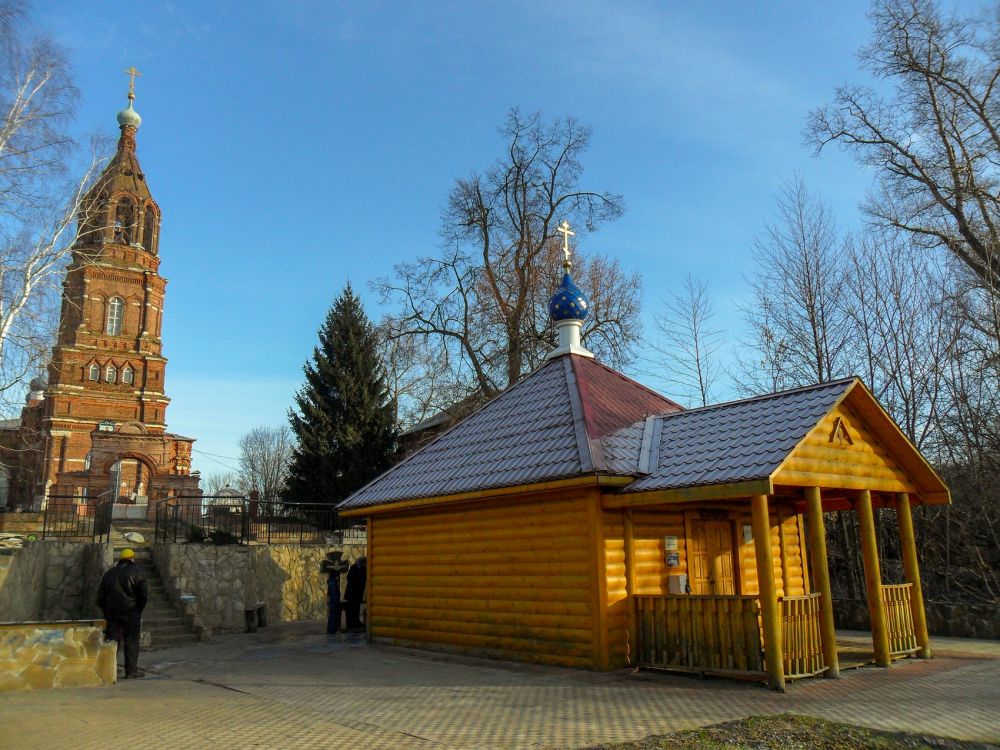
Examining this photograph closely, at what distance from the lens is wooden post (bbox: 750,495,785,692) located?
8.20 m

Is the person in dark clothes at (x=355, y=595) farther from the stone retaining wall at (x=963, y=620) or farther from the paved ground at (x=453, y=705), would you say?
the stone retaining wall at (x=963, y=620)

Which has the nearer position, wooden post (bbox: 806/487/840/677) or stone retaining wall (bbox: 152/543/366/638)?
wooden post (bbox: 806/487/840/677)

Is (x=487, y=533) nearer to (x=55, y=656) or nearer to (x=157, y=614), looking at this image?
(x=55, y=656)

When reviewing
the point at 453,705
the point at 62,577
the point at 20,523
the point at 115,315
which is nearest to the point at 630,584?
the point at 453,705

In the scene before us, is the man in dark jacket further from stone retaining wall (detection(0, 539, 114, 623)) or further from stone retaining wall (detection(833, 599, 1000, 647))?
stone retaining wall (detection(833, 599, 1000, 647))

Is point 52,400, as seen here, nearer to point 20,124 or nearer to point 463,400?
point 463,400

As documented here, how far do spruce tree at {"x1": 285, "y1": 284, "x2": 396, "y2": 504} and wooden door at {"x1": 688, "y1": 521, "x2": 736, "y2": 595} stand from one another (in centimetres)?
1963

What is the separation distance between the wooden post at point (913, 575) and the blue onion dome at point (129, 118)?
156 ft

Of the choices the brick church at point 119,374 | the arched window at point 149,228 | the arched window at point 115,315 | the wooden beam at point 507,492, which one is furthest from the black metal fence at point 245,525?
the arched window at point 149,228

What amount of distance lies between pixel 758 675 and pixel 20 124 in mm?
15983

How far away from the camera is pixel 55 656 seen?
9.34 metres

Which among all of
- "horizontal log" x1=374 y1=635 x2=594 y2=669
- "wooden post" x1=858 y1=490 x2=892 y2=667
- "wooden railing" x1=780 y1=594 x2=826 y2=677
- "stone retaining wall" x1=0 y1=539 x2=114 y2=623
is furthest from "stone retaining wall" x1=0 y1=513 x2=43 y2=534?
"wooden post" x1=858 y1=490 x2=892 y2=667

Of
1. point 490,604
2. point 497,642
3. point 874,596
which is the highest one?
point 874,596

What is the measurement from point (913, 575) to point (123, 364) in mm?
41505
